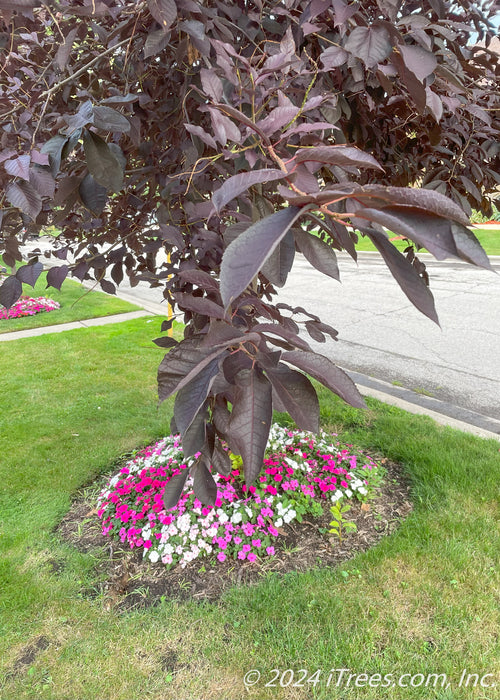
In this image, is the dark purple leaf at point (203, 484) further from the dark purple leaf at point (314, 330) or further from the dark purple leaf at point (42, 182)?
the dark purple leaf at point (42, 182)

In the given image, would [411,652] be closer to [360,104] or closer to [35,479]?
[360,104]

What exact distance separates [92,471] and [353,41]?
9.83 feet

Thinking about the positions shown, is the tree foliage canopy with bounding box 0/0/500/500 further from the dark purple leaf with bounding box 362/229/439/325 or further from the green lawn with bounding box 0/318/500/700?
the green lawn with bounding box 0/318/500/700

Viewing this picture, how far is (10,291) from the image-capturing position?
4.28ft

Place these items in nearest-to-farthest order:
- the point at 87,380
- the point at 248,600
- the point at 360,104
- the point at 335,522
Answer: the point at 360,104, the point at 248,600, the point at 335,522, the point at 87,380

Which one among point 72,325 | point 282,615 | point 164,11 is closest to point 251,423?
point 164,11

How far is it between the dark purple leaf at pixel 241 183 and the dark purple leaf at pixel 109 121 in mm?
429

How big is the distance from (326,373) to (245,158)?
0.64 metres

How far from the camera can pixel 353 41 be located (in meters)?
1.04

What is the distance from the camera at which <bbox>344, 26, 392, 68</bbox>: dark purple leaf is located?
102cm

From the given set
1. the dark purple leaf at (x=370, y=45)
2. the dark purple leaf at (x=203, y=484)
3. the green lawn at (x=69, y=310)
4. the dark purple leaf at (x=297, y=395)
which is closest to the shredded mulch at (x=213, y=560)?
the dark purple leaf at (x=203, y=484)

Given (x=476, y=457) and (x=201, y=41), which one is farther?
(x=476, y=457)

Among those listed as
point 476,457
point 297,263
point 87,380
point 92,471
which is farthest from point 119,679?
point 297,263

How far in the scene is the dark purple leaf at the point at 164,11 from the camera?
41.4 inches
